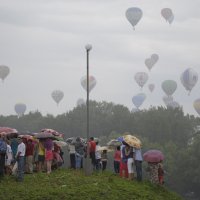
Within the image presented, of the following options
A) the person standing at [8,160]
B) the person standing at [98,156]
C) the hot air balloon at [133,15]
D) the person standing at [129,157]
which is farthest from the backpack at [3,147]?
the hot air balloon at [133,15]

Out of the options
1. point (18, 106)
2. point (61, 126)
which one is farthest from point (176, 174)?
point (18, 106)

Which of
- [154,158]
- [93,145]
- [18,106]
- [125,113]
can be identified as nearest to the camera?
A: [154,158]

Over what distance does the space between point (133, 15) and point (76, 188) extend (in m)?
63.6

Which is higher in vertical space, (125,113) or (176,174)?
(125,113)

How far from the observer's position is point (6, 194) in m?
16.1

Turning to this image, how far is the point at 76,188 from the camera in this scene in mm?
17156

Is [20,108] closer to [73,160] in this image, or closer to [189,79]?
[189,79]

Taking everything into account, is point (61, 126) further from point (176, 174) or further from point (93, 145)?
point (93, 145)

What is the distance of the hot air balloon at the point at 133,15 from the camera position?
7869 cm

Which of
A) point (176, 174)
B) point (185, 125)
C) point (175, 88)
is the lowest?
point (176, 174)

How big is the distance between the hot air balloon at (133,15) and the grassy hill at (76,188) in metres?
59.8

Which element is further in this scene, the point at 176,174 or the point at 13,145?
the point at 176,174

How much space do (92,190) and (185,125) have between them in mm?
76484

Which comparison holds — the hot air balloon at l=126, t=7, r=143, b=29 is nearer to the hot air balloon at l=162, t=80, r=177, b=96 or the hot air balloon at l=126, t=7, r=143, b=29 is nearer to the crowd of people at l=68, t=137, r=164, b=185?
the hot air balloon at l=162, t=80, r=177, b=96
